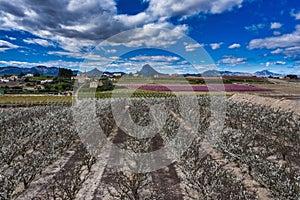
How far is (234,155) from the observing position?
727 centimetres

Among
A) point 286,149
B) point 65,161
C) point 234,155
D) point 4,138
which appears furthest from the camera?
point 4,138

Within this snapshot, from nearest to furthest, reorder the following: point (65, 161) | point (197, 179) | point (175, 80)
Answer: point (197, 179), point (65, 161), point (175, 80)

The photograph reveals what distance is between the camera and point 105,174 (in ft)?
24.0

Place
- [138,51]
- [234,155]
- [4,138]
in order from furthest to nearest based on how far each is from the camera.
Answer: [138,51], [4,138], [234,155]

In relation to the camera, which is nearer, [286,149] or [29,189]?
[29,189]

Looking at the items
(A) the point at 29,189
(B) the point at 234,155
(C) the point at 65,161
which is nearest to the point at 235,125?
(B) the point at 234,155

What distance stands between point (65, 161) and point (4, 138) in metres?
2.99

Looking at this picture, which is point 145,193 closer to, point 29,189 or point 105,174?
point 105,174

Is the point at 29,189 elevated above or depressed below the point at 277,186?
below

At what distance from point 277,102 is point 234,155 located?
39.8 ft

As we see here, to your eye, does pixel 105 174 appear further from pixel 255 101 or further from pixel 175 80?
pixel 175 80

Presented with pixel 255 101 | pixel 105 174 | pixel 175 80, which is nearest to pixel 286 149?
pixel 105 174

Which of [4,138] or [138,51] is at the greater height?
[138,51]

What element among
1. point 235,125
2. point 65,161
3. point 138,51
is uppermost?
point 138,51
